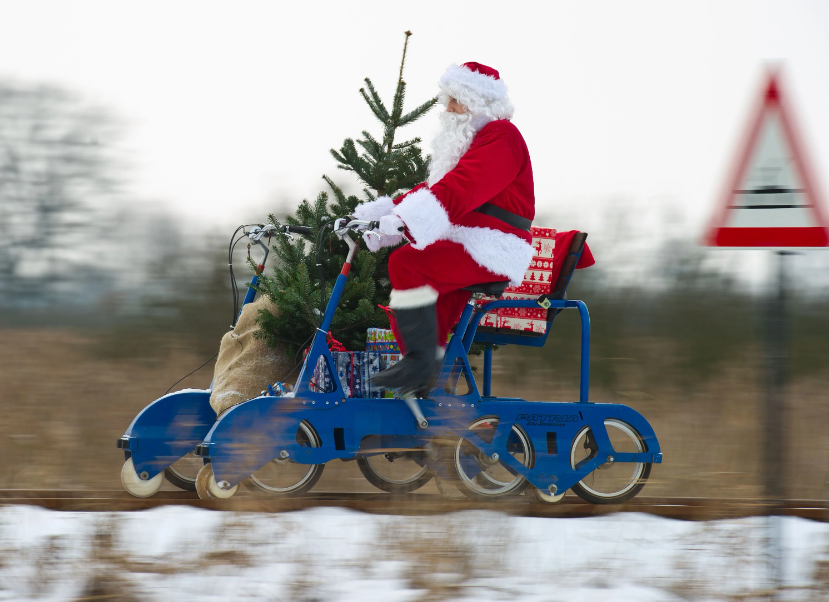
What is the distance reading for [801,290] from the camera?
26.5ft

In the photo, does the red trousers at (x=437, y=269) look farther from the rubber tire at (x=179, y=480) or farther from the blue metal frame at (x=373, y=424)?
the rubber tire at (x=179, y=480)

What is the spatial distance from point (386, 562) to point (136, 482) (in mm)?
1729

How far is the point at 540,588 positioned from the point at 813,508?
2.10 meters

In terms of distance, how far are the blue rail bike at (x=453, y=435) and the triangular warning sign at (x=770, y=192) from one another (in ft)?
3.88

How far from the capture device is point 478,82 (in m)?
3.96

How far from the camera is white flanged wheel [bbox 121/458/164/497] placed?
3965 mm

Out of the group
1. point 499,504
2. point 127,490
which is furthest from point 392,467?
point 127,490

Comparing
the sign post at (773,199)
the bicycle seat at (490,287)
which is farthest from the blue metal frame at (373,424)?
the sign post at (773,199)

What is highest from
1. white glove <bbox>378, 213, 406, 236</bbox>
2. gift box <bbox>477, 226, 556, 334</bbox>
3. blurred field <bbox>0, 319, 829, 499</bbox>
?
white glove <bbox>378, 213, 406, 236</bbox>

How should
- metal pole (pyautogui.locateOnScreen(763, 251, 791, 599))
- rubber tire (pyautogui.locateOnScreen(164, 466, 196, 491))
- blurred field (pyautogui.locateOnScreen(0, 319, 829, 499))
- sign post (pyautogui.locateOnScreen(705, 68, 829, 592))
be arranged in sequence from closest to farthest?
sign post (pyautogui.locateOnScreen(705, 68, 829, 592)) → metal pole (pyautogui.locateOnScreen(763, 251, 791, 599)) → rubber tire (pyautogui.locateOnScreen(164, 466, 196, 491)) → blurred field (pyautogui.locateOnScreen(0, 319, 829, 499))

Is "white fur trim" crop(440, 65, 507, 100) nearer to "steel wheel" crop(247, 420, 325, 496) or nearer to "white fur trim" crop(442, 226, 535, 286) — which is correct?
"white fur trim" crop(442, 226, 535, 286)

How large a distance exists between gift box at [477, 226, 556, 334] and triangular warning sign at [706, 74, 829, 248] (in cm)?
129

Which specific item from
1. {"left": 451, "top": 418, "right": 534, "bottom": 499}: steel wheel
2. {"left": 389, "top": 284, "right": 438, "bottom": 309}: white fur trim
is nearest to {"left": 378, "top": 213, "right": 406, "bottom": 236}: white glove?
{"left": 389, "top": 284, "right": 438, "bottom": 309}: white fur trim

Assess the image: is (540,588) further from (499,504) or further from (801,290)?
(801,290)
